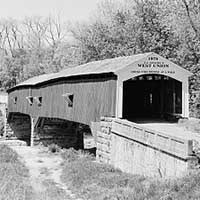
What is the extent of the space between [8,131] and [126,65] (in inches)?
915

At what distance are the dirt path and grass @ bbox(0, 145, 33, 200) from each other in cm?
37

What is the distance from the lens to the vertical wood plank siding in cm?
1711

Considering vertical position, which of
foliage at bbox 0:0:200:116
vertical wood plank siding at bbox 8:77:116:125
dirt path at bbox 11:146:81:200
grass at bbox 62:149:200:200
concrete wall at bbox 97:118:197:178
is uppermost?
foliage at bbox 0:0:200:116

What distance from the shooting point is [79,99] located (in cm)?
2017

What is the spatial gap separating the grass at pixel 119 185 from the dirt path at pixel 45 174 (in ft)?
1.47

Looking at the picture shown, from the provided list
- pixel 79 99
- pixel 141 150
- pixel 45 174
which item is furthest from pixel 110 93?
pixel 45 174

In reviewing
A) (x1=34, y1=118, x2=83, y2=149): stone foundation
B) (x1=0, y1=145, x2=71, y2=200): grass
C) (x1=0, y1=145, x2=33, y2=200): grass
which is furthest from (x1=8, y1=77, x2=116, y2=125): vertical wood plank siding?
(x1=0, y1=145, x2=33, y2=200): grass

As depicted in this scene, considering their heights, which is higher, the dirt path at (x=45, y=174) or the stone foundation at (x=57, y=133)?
the stone foundation at (x=57, y=133)

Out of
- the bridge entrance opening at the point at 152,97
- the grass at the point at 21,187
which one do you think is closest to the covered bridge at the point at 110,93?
the bridge entrance opening at the point at 152,97

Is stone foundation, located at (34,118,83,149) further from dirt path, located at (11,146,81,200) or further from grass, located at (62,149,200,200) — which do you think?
grass, located at (62,149,200,200)

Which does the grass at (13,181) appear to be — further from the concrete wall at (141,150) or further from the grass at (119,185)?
the concrete wall at (141,150)

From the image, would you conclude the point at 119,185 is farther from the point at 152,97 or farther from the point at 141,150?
the point at 152,97

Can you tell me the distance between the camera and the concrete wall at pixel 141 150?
36.1 ft

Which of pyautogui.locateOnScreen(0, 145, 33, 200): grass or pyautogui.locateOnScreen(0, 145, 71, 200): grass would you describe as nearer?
pyautogui.locateOnScreen(0, 145, 33, 200): grass
